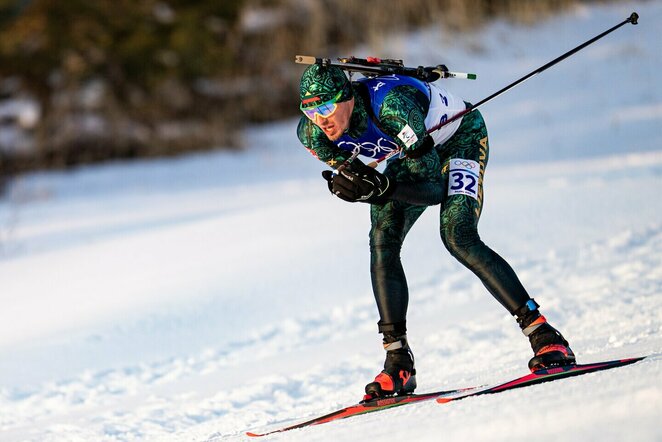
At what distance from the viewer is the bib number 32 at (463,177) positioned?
4.52 metres

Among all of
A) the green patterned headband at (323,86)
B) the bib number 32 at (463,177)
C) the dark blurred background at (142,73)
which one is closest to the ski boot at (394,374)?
the bib number 32 at (463,177)

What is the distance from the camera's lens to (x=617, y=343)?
17.0ft

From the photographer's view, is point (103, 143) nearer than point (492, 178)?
No

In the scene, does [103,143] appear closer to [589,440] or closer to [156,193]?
[156,193]

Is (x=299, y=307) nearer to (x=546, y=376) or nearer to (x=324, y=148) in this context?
(x=324, y=148)

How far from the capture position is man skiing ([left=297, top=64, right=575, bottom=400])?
4.23 meters

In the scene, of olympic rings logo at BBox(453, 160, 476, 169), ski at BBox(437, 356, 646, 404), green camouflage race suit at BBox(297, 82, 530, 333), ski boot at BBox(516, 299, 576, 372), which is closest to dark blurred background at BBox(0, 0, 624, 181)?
green camouflage race suit at BBox(297, 82, 530, 333)

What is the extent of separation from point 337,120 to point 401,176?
1.59 ft

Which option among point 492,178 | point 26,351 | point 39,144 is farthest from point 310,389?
point 39,144

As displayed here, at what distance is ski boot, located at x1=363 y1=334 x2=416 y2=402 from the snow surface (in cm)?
34

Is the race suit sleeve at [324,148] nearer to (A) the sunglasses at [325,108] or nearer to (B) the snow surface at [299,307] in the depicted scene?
(A) the sunglasses at [325,108]

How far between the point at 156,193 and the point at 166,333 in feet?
23.3

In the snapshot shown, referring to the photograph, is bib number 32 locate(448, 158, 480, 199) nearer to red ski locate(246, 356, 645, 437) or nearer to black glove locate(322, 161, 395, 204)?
black glove locate(322, 161, 395, 204)

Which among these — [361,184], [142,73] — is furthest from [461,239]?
[142,73]
